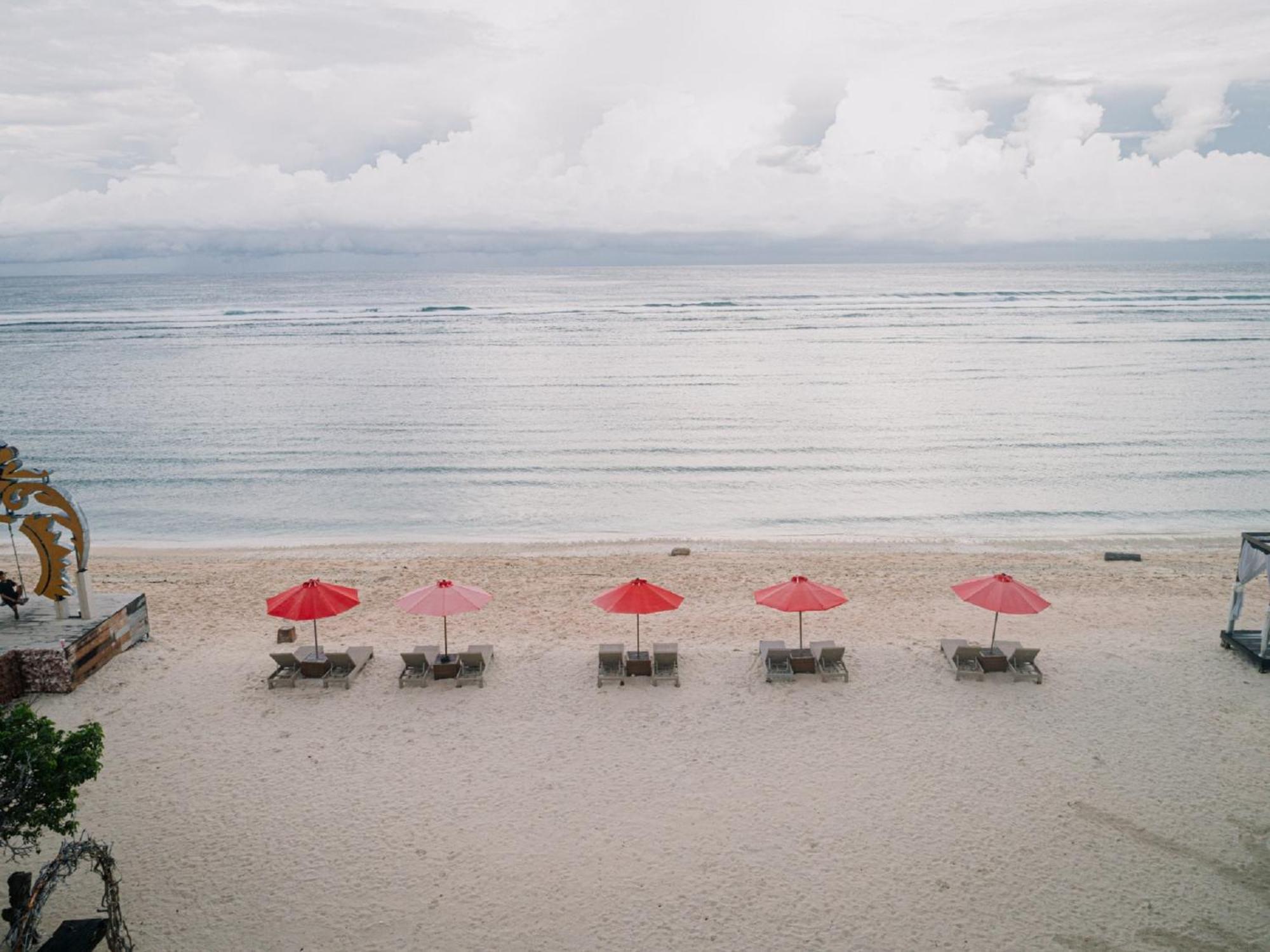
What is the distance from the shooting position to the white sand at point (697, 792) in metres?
8.16

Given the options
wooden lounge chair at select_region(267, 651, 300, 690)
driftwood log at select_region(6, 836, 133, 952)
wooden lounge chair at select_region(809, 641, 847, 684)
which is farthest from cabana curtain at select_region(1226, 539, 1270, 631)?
driftwood log at select_region(6, 836, 133, 952)

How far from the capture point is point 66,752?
7027mm

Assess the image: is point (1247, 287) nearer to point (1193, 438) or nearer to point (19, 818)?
point (1193, 438)

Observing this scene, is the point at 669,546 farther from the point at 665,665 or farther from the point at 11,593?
the point at 11,593

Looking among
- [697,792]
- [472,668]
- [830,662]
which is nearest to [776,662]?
[830,662]

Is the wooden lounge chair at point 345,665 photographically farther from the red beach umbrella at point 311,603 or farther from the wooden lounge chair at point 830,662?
the wooden lounge chair at point 830,662

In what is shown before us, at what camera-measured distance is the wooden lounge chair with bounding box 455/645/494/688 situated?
12695 millimetres

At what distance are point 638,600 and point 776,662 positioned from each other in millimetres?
2485

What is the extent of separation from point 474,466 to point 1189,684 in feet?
72.8

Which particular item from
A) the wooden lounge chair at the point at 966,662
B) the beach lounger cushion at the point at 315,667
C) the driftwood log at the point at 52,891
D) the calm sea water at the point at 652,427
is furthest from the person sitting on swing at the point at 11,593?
the wooden lounge chair at the point at 966,662

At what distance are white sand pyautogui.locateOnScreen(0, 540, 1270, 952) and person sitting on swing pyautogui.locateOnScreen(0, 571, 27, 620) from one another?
172cm

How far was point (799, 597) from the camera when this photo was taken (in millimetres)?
12367

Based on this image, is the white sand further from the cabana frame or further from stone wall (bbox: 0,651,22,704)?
stone wall (bbox: 0,651,22,704)

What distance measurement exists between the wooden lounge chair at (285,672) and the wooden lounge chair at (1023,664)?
10.8m
